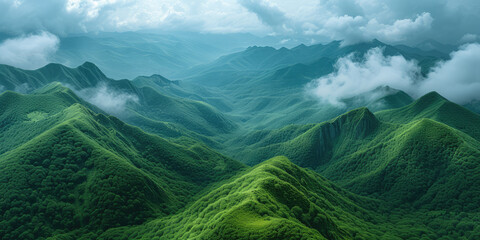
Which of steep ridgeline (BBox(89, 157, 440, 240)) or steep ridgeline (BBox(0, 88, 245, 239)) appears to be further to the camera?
steep ridgeline (BBox(0, 88, 245, 239))

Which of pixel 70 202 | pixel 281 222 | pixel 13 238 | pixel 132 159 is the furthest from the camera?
pixel 132 159

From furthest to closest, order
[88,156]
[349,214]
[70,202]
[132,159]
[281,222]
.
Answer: [132,159] < [349,214] < [88,156] < [70,202] < [281,222]

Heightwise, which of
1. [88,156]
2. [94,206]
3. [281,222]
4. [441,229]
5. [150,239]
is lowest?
[441,229]

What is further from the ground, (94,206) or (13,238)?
(94,206)

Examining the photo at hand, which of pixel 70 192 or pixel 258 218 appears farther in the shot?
pixel 70 192

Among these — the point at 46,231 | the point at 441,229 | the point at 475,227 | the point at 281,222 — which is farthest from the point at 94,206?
the point at 475,227

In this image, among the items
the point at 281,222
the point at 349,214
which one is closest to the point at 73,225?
the point at 281,222

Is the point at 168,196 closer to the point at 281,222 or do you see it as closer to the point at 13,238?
the point at 13,238

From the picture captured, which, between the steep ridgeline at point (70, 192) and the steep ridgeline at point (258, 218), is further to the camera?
the steep ridgeline at point (70, 192)

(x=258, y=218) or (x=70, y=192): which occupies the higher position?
(x=258, y=218)

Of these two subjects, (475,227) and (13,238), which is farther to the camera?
(475,227)
